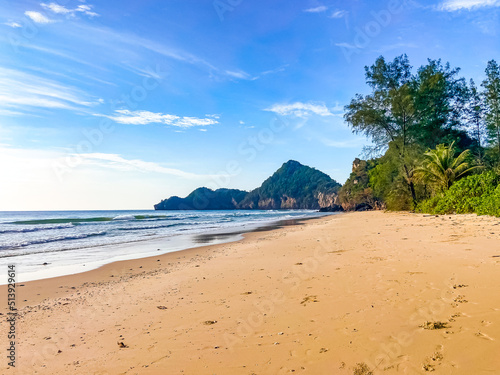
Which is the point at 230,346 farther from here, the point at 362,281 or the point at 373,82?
the point at 373,82

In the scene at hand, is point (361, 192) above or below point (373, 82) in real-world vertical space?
below

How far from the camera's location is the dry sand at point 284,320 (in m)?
3.10

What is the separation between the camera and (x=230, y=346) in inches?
142

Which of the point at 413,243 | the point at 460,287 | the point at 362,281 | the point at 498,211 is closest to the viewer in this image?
the point at 460,287

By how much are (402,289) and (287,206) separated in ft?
565

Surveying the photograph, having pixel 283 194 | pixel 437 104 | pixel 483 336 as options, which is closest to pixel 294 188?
pixel 283 194

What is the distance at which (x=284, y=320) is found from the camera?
4.21 meters

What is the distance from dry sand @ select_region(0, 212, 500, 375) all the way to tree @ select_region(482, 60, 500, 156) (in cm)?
2765

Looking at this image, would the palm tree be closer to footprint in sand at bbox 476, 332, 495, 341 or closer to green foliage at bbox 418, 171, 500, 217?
green foliage at bbox 418, 171, 500, 217

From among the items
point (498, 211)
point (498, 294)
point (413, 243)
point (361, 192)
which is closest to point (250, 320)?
point (498, 294)

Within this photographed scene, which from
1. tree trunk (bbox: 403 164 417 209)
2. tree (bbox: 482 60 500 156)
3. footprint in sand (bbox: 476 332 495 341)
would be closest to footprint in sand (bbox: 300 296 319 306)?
footprint in sand (bbox: 476 332 495 341)

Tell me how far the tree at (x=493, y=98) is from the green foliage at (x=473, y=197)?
13966 mm

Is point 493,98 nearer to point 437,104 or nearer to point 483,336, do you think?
point 437,104

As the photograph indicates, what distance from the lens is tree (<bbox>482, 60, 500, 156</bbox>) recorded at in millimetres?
27203
